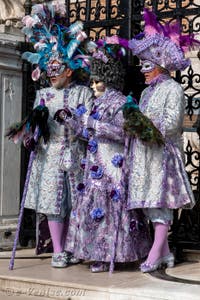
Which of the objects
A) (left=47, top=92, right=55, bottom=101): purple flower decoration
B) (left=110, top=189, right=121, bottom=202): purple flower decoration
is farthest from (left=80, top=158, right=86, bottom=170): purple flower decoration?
(left=47, top=92, right=55, bottom=101): purple flower decoration

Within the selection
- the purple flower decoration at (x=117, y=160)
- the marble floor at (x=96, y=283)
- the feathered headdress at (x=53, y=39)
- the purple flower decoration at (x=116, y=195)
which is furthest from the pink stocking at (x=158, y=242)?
the feathered headdress at (x=53, y=39)

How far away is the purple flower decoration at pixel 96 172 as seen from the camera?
6.43m

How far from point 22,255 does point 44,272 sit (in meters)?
1.01

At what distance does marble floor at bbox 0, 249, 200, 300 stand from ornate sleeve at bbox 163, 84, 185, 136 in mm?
1208

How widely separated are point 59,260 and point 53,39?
1993 millimetres

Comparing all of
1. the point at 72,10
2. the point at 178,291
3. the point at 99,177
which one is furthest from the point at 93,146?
Result: the point at 72,10

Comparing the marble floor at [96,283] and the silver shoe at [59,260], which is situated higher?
the silver shoe at [59,260]

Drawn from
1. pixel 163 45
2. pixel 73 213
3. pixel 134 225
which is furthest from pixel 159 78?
pixel 73 213

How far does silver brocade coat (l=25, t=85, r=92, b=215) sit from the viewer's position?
6703 mm

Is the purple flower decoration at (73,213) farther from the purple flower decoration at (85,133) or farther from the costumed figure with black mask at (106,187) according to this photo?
the purple flower decoration at (85,133)

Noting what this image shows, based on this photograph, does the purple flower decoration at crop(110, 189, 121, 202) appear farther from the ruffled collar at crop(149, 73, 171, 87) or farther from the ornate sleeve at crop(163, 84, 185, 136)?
the ruffled collar at crop(149, 73, 171, 87)

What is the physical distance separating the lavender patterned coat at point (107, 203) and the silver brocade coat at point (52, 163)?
243 mm

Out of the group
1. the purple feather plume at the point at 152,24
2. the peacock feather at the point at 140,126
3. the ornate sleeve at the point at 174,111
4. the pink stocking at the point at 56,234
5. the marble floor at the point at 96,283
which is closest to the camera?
the marble floor at the point at 96,283

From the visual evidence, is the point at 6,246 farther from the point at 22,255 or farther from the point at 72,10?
the point at 72,10
